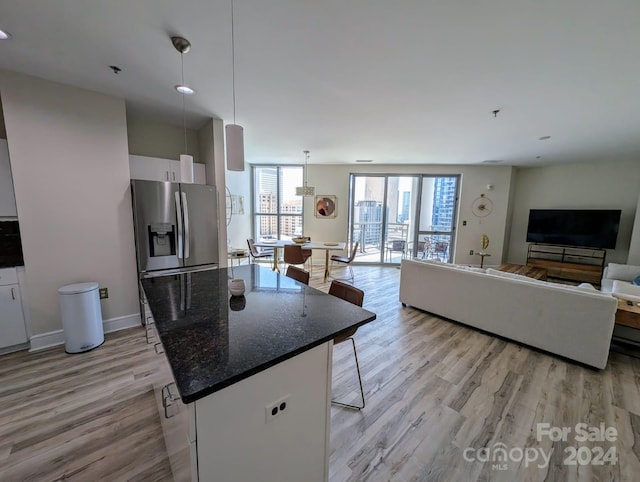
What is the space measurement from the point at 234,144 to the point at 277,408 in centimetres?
176

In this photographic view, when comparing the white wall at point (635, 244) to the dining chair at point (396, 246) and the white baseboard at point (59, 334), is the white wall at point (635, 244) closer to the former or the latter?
the dining chair at point (396, 246)

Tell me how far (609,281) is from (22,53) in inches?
318

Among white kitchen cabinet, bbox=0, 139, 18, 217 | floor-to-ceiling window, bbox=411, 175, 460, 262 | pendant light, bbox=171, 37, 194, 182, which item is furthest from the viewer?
floor-to-ceiling window, bbox=411, 175, 460, 262

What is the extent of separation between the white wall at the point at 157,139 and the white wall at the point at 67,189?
23.6 inches

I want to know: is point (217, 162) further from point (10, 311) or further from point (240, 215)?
point (240, 215)

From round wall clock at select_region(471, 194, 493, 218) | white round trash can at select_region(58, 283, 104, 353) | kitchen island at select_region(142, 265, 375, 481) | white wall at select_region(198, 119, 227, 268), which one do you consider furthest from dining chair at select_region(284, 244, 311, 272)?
round wall clock at select_region(471, 194, 493, 218)

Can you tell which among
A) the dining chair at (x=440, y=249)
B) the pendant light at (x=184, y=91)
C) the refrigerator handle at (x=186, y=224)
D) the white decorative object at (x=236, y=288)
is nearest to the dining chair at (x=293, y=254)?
the refrigerator handle at (x=186, y=224)

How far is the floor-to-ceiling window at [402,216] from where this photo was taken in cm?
637

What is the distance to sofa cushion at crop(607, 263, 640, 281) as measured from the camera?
4.27 metres

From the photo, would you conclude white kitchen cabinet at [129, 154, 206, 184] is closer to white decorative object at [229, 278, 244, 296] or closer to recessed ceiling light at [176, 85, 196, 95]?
recessed ceiling light at [176, 85, 196, 95]

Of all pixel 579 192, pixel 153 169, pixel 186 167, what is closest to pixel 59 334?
pixel 153 169

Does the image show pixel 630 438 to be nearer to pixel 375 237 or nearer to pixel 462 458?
pixel 462 458

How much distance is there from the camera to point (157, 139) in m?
3.44

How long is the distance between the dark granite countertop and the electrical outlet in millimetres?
219
